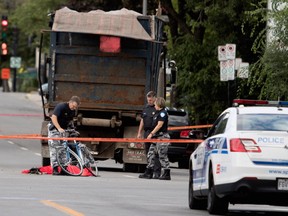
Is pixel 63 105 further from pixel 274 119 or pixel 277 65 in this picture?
pixel 274 119

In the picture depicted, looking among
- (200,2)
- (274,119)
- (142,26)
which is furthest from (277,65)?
(200,2)

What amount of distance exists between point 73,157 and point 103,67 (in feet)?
9.83

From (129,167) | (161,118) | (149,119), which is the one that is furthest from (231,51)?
(161,118)

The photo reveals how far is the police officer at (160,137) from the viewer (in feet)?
82.7

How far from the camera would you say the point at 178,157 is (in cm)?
3206

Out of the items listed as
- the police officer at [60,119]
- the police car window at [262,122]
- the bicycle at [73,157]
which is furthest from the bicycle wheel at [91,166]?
the police car window at [262,122]

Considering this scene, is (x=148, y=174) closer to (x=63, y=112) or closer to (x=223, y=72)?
(x=63, y=112)

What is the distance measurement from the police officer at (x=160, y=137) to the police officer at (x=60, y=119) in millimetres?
1704

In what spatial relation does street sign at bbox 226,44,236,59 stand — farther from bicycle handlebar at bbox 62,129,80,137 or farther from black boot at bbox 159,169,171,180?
bicycle handlebar at bbox 62,129,80,137

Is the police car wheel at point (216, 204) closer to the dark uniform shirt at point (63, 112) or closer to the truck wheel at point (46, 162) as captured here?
the dark uniform shirt at point (63, 112)

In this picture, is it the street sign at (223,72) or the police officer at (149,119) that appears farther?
the street sign at (223,72)

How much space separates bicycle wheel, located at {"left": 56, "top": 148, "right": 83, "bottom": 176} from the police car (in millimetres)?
9172

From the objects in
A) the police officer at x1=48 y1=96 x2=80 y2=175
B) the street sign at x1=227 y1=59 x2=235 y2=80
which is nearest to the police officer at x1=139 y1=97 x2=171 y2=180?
the police officer at x1=48 y1=96 x2=80 y2=175

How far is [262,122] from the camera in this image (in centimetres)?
1588
